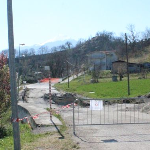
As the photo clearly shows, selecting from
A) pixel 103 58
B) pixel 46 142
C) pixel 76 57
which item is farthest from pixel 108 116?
pixel 76 57

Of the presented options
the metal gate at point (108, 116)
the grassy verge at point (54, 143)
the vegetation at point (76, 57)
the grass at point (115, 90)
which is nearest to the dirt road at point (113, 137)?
the grassy verge at point (54, 143)

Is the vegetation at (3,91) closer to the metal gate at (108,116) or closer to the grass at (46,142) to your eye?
the metal gate at (108,116)

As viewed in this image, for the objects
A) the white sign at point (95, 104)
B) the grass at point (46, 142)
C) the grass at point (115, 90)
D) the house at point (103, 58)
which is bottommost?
the grass at point (115, 90)

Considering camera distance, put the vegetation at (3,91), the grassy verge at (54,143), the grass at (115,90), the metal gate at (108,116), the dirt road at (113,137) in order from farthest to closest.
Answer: the grass at (115,90) < the vegetation at (3,91) < the metal gate at (108,116) < the grassy verge at (54,143) < the dirt road at (113,137)

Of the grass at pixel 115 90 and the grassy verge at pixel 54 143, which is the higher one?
the grassy verge at pixel 54 143

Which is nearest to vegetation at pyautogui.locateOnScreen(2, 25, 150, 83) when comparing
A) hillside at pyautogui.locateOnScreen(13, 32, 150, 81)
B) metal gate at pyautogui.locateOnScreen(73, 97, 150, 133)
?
hillside at pyautogui.locateOnScreen(13, 32, 150, 81)

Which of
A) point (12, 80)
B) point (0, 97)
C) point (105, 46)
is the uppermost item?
Answer: point (105, 46)

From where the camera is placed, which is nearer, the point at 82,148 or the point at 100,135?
the point at 82,148

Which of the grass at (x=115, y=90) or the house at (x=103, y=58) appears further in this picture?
the house at (x=103, y=58)

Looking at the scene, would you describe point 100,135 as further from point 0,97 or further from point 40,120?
point 0,97

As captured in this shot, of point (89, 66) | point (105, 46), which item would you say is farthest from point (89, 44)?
point (89, 66)

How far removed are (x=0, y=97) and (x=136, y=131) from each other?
6555 mm

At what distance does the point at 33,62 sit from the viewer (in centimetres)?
13025

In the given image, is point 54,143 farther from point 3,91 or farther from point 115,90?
point 115,90
